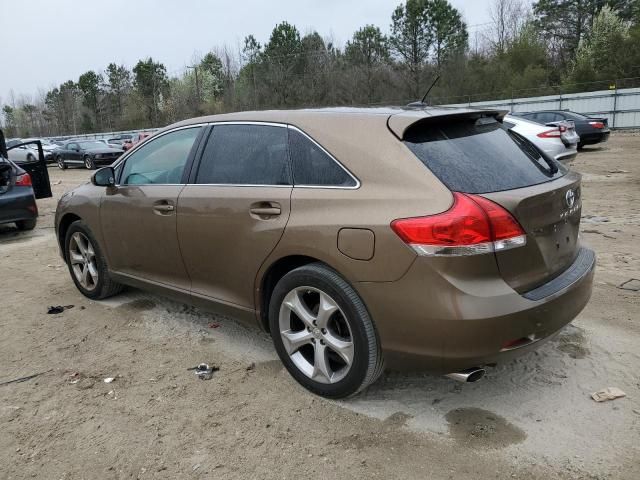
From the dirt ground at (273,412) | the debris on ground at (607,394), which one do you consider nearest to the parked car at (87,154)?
the dirt ground at (273,412)

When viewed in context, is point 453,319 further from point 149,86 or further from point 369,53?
point 149,86

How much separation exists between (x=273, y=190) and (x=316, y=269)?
1.96ft

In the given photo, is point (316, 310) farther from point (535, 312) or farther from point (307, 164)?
point (535, 312)

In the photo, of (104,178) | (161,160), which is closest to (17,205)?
(104,178)

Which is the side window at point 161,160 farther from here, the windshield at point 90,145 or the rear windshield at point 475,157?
the windshield at point 90,145

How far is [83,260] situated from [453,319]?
3825mm

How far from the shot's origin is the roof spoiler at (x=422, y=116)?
115 inches

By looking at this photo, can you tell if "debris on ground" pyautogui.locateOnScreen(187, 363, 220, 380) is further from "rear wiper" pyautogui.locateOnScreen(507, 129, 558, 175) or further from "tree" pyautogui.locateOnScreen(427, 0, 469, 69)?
"tree" pyautogui.locateOnScreen(427, 0, 469, 69)

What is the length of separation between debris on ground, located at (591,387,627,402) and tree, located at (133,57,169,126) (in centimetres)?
7362

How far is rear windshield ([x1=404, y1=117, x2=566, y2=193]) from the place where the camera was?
9.05ft

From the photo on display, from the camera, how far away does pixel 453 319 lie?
2574 mm

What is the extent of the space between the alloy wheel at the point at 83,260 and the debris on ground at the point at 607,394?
4.15m

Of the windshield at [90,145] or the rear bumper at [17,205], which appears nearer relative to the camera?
the rear bumper at [17,205]

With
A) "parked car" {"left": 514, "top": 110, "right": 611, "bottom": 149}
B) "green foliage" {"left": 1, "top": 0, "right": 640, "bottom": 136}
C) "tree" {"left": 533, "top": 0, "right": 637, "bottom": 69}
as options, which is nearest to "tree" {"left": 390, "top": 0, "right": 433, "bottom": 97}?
"green foliage" {"left": 1, "top": 0, "right": 640, "bottom": 136}
